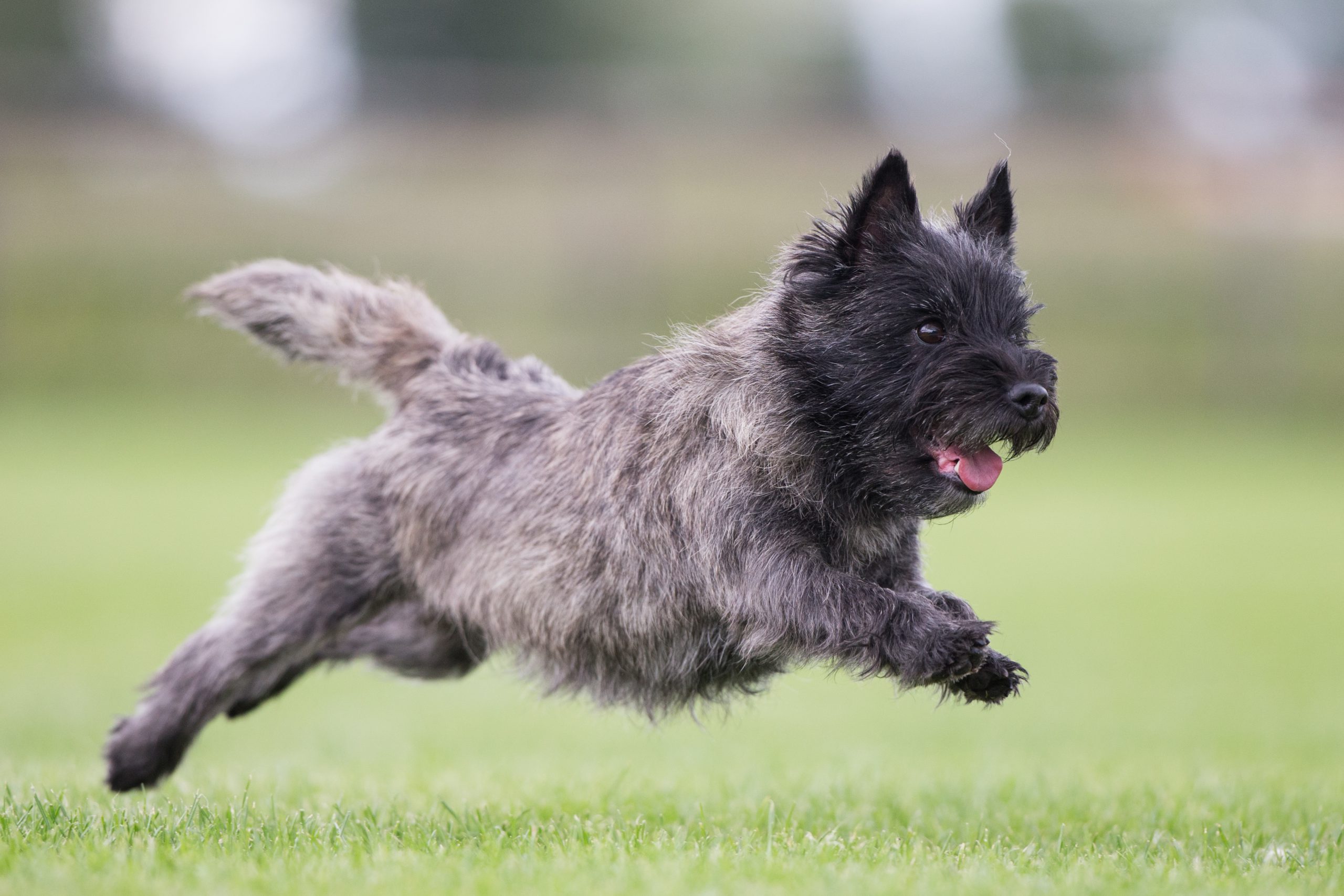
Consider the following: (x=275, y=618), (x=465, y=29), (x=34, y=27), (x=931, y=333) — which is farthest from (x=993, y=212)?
(x=465, y=29)

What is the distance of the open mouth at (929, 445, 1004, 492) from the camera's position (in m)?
4.31

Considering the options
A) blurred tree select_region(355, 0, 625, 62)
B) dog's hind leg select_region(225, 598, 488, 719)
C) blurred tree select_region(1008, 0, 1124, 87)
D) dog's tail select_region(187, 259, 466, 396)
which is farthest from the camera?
blurred tree select_region(1008, 0, 1124, 87)

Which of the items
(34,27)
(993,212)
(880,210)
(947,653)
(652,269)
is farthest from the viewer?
(34,27)

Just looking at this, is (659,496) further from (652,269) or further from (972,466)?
(652,269)

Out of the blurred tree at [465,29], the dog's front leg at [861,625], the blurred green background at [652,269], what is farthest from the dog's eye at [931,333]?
the blurred tree at [465,29]

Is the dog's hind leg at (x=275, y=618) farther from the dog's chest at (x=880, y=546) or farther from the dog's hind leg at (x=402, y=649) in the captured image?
the dog's chest at (x=880, y=546)

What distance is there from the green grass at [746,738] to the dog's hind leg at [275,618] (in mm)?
256

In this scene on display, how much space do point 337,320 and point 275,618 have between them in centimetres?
122

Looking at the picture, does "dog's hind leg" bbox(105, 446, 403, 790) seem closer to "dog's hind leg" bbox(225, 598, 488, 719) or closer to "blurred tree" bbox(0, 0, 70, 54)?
"dog's hind leg" bbox(225, 598, 488, 719)

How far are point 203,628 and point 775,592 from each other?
2.34 meters

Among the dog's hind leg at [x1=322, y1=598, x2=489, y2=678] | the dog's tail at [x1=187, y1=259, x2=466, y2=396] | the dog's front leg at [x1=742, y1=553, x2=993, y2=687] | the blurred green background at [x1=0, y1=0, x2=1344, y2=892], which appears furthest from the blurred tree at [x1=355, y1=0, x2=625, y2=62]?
the dog's front leg at [x1=742, y1=553, x2=993, y2=687]

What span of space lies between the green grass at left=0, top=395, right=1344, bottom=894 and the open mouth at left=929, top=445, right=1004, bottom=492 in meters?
0.70

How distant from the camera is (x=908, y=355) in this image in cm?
441

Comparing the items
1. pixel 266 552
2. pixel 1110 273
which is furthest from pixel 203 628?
pixel 1110 273
